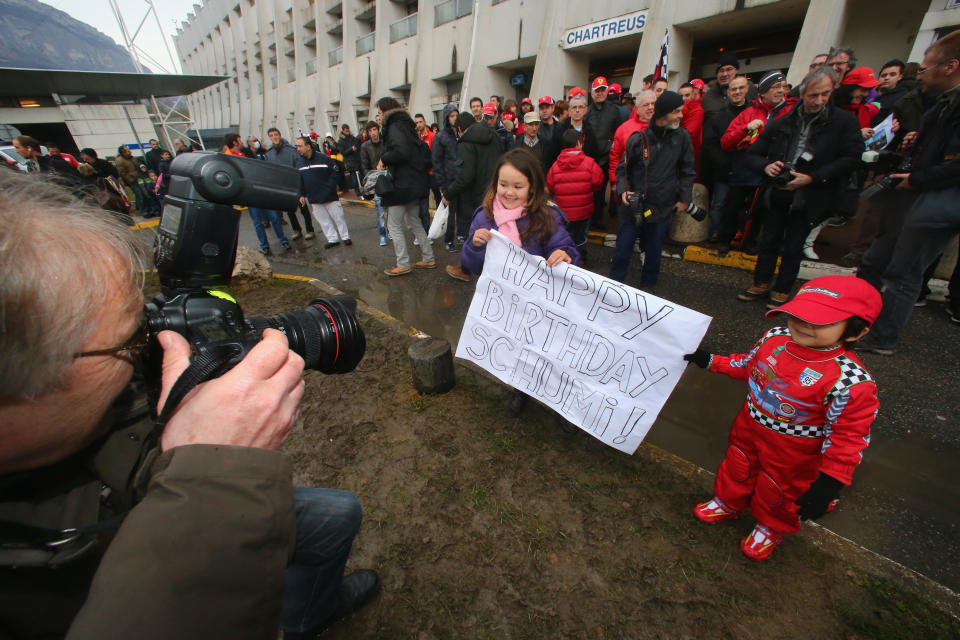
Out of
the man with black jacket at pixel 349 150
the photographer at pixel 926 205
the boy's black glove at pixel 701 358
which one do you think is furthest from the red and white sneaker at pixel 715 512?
the man with black jacket at pixel 349 150

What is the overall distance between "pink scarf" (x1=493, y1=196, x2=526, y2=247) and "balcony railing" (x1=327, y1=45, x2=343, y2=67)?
2505cm

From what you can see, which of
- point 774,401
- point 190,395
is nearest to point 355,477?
Answer: point 190,395

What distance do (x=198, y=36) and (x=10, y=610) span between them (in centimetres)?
6477

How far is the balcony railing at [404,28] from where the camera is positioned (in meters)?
17.1

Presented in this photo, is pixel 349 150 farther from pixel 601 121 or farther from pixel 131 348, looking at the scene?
pixel 131 348

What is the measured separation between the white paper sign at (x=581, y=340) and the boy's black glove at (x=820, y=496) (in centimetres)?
65

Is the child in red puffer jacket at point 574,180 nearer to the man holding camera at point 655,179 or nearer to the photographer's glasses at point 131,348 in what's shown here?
the man holding camera at point 655,179

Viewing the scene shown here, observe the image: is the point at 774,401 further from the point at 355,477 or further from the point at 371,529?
the point at 355,477

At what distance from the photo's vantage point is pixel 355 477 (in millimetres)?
2316

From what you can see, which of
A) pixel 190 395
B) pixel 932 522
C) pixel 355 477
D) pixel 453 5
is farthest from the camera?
pixel 453 5

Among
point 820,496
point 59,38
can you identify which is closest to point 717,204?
point 820,496

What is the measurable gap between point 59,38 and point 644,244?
607 ft

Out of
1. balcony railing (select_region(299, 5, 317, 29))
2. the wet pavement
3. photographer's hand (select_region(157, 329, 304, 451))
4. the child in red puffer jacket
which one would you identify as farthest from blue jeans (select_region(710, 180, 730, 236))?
balcony railing (select_region(299, 5, 317, 29))

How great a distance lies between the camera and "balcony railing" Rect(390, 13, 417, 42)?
56.1 feet
